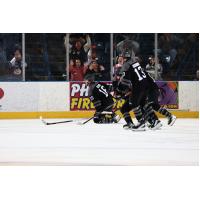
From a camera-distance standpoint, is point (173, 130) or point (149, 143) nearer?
point (149, 143)

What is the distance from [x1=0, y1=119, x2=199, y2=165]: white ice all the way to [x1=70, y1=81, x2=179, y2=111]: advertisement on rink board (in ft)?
2.79

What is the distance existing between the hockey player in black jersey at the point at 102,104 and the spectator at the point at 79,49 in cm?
67

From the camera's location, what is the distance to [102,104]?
992 centimetres

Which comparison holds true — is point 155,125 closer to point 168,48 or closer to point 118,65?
point 118,65

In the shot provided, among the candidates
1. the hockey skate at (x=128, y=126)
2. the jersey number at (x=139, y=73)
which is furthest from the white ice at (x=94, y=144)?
the jersey number at (x=139, y=73)

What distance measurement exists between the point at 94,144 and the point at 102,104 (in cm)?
269

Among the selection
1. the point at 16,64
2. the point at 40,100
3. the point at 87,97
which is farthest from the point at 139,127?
the point at 16,64

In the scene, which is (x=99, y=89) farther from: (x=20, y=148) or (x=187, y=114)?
(x=20, y=148)

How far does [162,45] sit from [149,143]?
12.2ft

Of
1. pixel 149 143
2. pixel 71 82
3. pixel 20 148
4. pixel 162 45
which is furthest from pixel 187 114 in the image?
pixel 20 148

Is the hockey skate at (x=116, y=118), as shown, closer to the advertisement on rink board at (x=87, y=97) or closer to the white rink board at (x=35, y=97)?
the advertisement on rink board at (x=87, y=97)

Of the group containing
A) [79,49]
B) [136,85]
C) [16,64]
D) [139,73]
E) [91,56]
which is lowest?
[136,85]

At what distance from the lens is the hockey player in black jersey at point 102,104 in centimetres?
989

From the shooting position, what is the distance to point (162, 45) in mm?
10875
